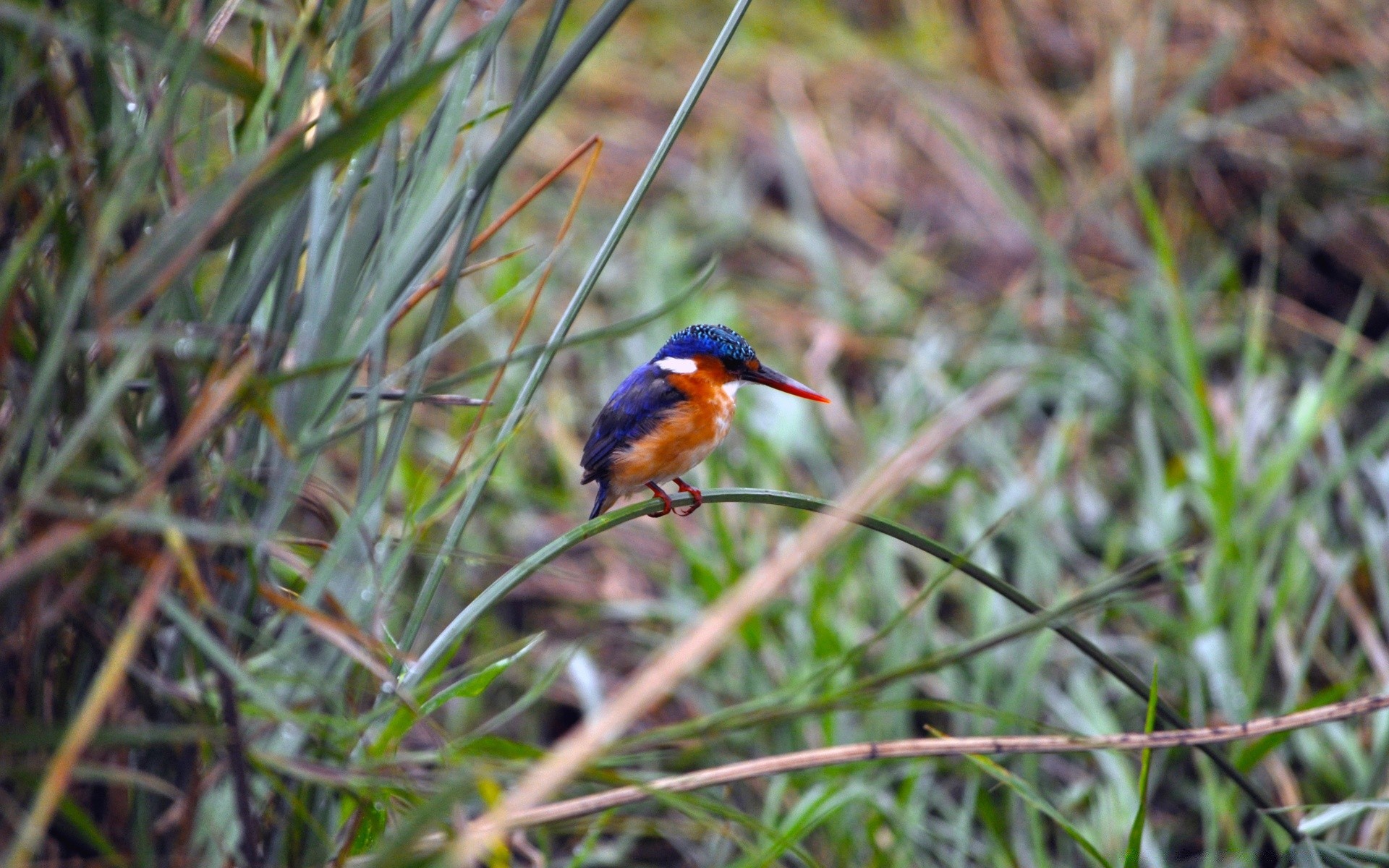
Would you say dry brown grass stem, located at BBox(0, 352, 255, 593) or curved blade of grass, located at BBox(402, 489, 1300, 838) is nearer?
dry brown grass stem, located at BBox(0, 352, 255, 593)

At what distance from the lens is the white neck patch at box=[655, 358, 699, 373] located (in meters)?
1.70

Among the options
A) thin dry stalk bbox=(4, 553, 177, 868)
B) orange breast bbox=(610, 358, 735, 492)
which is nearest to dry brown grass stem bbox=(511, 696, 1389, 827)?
thin dry stalk bbox=(4, 553, 177, 868)

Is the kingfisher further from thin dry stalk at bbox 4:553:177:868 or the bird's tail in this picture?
thin dry stalk at bbox 4:553:177:868

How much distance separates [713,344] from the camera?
1659 mm

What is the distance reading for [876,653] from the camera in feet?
8.50

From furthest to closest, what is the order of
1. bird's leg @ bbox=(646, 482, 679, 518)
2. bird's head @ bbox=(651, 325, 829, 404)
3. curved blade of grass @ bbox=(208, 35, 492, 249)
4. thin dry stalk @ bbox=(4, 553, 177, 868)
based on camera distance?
1. bird's head @ bbox=(651, 325, 829, 404)
2. bird's leg @ bbox=(646, 482, 679, 518)
3. curved blade of grass @ bbox=(208, 35, 492, 249)
4. thin dry stalk @ bbox=(4, 553, 177, 868)

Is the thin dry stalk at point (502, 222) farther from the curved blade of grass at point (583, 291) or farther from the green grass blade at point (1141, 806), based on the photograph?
the green grass blade at point (1141, 806)

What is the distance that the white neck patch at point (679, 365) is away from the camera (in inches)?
66.9

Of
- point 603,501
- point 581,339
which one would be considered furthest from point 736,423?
point 581,339

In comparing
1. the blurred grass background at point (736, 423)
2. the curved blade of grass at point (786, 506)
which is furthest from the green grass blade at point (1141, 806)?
the blurred grass background at point (736, 423)

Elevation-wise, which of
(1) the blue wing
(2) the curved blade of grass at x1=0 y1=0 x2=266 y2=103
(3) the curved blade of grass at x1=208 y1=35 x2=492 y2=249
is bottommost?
(1) the blue wing

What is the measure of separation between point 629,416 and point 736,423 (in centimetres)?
154

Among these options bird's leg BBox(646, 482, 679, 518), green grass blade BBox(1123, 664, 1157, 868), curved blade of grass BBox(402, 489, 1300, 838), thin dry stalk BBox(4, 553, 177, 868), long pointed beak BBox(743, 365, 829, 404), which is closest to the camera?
thin dry stalk BBox(4, 553, 177, 868)

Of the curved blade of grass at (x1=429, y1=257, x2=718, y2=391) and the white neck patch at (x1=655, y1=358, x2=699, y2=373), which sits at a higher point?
the curved blade of grass at (x1=429, y1=257, x2=718, y2=391)
